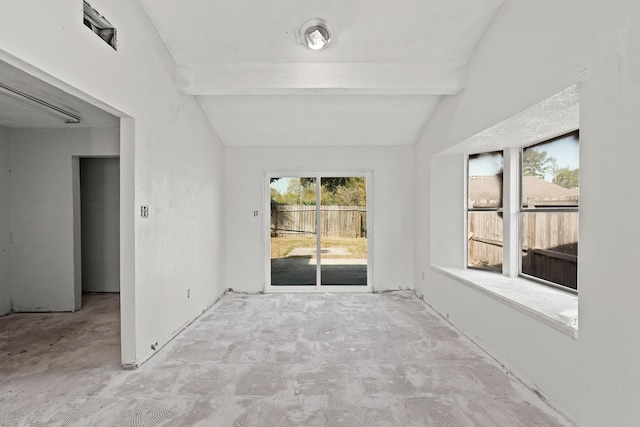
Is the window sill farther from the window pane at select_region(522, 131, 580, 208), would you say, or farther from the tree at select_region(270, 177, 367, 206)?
the tree at select_region(270, 177, 367, 206)

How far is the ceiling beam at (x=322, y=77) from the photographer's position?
304 cm

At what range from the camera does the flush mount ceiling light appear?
8.61 ft

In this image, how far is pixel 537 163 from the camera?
9.90 ft

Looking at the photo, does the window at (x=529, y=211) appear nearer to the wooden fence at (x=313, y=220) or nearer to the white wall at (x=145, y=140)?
the wooden fence at (x=313, y=220)

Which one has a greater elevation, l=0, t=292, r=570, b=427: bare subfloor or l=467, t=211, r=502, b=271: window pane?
l=467, t=211, r=502, b=271: window pane

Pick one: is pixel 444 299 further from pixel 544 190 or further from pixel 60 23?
pixel 60 23

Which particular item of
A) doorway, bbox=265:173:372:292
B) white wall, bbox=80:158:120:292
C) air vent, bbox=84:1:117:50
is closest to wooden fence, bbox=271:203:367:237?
doorway, bbox=265:173:372:292

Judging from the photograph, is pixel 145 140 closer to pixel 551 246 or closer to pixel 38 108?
pixel 38 108

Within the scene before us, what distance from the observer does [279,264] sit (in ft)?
16.4

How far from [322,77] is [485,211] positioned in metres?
2.37

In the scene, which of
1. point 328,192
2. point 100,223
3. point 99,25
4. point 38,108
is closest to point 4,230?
point 100,223

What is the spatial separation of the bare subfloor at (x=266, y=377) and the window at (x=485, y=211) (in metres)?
0.93

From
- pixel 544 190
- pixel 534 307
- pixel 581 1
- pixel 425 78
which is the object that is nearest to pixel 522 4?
pixel 581 1

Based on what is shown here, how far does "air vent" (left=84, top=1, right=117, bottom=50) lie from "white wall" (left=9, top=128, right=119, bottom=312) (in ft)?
6.82
